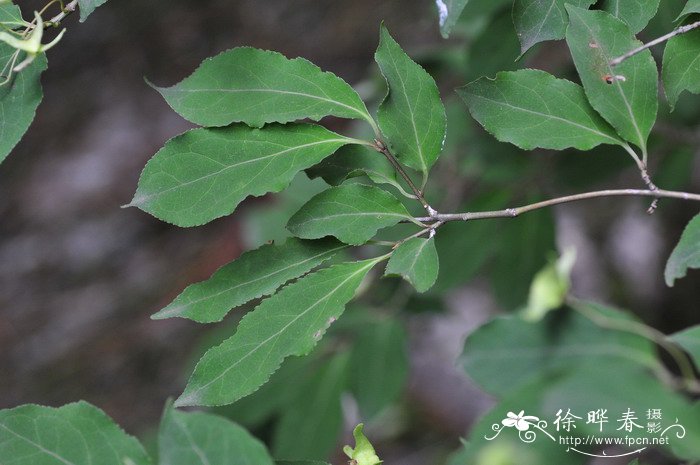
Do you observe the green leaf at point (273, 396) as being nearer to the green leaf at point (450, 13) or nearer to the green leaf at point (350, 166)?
the green leaf at point (350, 166)

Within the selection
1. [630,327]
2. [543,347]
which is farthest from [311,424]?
[630,327]

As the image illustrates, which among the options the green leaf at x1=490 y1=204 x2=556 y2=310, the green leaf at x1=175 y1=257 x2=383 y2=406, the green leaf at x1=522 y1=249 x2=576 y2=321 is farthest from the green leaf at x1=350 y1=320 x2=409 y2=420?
the green leaf at x1=175 y1=257 x2=383 y2=406

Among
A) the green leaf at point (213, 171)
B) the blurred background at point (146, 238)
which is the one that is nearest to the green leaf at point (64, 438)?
the green leaf at point (213, 171)

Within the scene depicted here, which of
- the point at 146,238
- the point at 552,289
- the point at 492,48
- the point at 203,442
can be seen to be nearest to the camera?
the point at 203,442

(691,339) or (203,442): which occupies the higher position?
(203,442)

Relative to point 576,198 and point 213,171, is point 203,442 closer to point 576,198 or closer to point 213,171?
point 213,171

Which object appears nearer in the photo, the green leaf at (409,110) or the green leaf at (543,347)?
the green leaf at (409,110)
